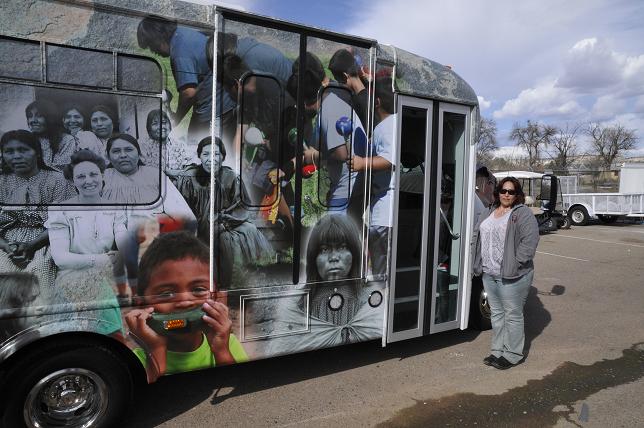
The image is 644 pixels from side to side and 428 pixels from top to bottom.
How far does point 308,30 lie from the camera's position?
12.0 feet

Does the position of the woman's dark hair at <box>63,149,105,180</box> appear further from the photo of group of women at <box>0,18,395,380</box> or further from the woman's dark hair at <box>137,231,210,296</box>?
the woman's dark hair at <box>137,231,210,296</box>

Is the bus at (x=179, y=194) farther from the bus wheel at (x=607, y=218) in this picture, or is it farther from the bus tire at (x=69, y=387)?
the bus wheel at (x=607, y=218)

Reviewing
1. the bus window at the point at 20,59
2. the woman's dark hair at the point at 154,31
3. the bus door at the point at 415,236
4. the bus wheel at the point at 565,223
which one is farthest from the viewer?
the bus wheel at the point at 565,223

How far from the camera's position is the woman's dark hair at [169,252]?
314 centimetres

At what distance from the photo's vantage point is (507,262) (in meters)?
4.49

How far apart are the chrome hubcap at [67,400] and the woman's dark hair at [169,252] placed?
25.5 inches

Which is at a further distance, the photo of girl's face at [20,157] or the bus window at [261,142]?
the bus window at [261,142]

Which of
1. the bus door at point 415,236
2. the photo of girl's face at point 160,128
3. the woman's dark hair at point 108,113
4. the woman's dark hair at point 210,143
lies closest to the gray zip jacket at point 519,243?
the bus door at point 415,236

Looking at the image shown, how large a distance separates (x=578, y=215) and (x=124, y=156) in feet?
68.7

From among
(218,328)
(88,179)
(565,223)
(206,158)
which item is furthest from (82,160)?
(565,223)

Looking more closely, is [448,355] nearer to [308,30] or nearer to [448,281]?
[448,281]

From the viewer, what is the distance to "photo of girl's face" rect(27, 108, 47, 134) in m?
2.78

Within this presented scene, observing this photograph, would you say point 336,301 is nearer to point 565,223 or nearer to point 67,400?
point 67,400

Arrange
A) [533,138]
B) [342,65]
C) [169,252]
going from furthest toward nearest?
[533,138] → [342,65] → [169,252]
